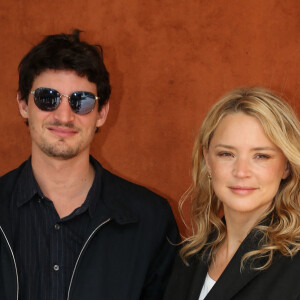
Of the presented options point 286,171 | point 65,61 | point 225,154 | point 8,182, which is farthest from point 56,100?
point 286,171

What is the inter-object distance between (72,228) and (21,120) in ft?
3.80

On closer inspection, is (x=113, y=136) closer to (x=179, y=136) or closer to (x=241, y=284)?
(x=179, y=136)

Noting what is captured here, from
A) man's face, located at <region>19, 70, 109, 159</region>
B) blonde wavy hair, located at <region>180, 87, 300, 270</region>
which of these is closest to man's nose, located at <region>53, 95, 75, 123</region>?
man's face, located at <region>19, 70, 109, 159</region>

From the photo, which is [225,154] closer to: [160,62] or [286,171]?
[286,171]

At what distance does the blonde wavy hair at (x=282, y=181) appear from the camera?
2.03 metres

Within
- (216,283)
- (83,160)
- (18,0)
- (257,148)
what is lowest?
(216,283)

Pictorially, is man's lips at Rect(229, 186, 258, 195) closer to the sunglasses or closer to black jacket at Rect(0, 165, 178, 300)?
black jacket at Rect(0, 165, 178, 300)

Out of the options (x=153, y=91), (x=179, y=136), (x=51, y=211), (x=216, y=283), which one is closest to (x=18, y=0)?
(x=153, y=91)

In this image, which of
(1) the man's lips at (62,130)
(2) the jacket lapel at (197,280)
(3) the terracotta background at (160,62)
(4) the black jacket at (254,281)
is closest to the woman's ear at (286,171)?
(4) the black jacket at (254,281)

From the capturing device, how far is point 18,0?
333 cm

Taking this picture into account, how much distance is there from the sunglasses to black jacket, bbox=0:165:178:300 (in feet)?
1.08

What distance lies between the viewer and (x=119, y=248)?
2.50m

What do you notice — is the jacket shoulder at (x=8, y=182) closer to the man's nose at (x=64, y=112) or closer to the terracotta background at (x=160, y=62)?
the man's nose at (x=64, y=112)

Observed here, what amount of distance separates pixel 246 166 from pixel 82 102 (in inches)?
34.3
